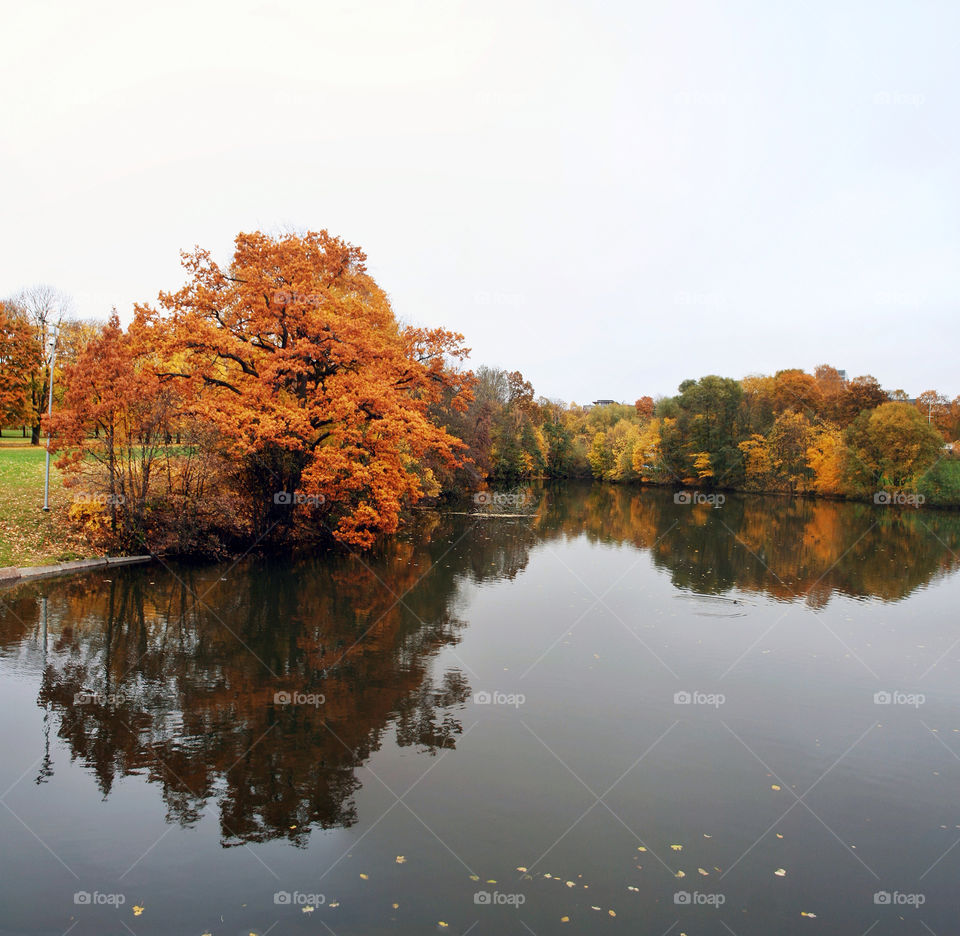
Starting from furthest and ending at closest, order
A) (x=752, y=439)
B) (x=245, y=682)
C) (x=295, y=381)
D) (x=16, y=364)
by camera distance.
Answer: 1. (x=752, y=439)
2. (x=16, y=364)
3. (x=295, y=381)
4. (x=245, y=682)

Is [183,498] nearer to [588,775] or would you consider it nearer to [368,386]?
[368,386]

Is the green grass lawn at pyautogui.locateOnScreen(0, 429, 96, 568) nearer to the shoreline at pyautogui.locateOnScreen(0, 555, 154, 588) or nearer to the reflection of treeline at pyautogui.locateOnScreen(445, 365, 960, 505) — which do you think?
the shoreline at pyautogui.locateOnScreen(0, 555, 154, 588)

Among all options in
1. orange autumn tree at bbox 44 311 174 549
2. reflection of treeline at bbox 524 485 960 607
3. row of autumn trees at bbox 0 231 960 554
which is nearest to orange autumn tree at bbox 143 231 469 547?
row of autumn trees at bbox 0 231 960 554

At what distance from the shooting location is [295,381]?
83.1 ft

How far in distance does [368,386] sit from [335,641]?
10.8 meters

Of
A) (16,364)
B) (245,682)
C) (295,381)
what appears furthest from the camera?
(16,364)

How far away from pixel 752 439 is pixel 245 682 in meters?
67.9

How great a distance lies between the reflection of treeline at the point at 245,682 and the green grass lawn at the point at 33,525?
225cm

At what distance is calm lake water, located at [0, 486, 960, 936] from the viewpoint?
6.71m

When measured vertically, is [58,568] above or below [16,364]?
below

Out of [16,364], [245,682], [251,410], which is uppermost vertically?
[16,364]

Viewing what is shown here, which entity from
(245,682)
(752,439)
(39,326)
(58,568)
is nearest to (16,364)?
(39,326)

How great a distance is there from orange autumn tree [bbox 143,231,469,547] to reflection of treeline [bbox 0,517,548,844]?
4513mm

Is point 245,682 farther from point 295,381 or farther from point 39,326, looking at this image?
point 39,326
